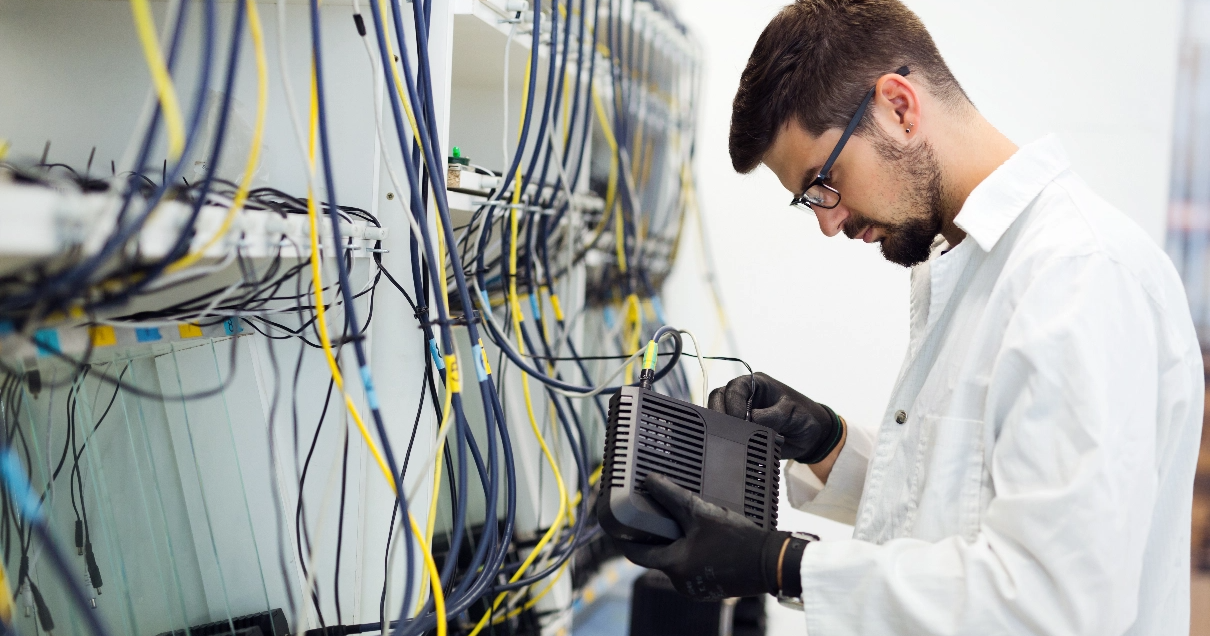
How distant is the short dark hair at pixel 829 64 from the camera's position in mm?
1043

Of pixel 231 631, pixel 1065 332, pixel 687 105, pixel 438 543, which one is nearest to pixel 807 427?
pixel 1065 332

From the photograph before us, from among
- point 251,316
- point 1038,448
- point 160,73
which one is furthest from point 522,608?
point 160,73

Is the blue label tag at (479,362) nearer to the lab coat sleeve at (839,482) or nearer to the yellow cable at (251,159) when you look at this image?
the yellow cable at (251,159)

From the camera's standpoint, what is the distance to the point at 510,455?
3.65 feet

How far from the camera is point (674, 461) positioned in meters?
1.00

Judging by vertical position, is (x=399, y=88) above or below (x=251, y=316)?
above

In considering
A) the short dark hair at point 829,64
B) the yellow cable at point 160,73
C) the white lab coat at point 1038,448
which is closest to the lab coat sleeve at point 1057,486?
the white lab coat at point 1038,448

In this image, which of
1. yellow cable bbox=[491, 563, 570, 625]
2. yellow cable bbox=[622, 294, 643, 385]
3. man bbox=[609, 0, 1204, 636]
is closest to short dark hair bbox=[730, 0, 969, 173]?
man bbox=[609, 0, 1204, 636]

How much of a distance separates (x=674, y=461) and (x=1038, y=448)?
0.40 meters

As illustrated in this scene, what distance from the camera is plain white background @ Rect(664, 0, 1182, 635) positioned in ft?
7.17

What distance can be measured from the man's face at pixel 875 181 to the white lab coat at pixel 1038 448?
0.23ft

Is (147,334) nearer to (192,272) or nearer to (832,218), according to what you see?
(192,272)

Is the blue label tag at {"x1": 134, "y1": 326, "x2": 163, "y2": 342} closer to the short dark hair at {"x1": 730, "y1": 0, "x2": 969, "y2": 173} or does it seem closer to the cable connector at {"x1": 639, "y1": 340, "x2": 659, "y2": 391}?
the cable connector at {"x1": 639, "y1": 340, "x2": 659, "y2": 391}

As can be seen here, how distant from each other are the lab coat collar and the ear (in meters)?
0.11
